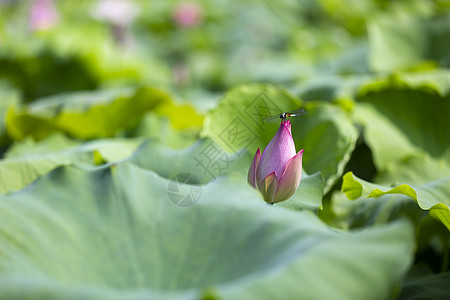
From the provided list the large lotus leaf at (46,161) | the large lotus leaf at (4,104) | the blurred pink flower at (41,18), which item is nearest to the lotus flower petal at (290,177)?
the large lotus leaf at (46,161)

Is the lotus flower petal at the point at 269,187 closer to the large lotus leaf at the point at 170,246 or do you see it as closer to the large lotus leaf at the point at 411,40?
the large lotus leaf at the point at 170,246

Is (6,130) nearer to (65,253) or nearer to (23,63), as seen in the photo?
(23,63)

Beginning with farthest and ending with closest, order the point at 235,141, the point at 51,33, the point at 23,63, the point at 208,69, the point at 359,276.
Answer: the point at 208,69 < the point at 51,33 < the point at 23,63 < the point at 235,141 < the point at 359,276

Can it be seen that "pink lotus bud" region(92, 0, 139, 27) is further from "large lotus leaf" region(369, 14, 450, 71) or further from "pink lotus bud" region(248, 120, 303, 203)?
"pink lotus bud" region(248, 120, 303, 203)

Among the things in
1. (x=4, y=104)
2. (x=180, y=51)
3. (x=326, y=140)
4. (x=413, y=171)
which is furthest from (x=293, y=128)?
(x=180, y=51)

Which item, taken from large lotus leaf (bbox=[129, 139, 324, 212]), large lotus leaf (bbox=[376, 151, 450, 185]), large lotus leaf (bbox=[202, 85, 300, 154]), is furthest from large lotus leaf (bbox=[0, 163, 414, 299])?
large lotus leaf (bbox=[376, 151, 450, 185])

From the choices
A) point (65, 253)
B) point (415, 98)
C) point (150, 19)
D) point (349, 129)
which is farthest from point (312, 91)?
point (150, 19)

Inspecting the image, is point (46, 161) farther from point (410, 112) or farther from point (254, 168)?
point (410, 112)
